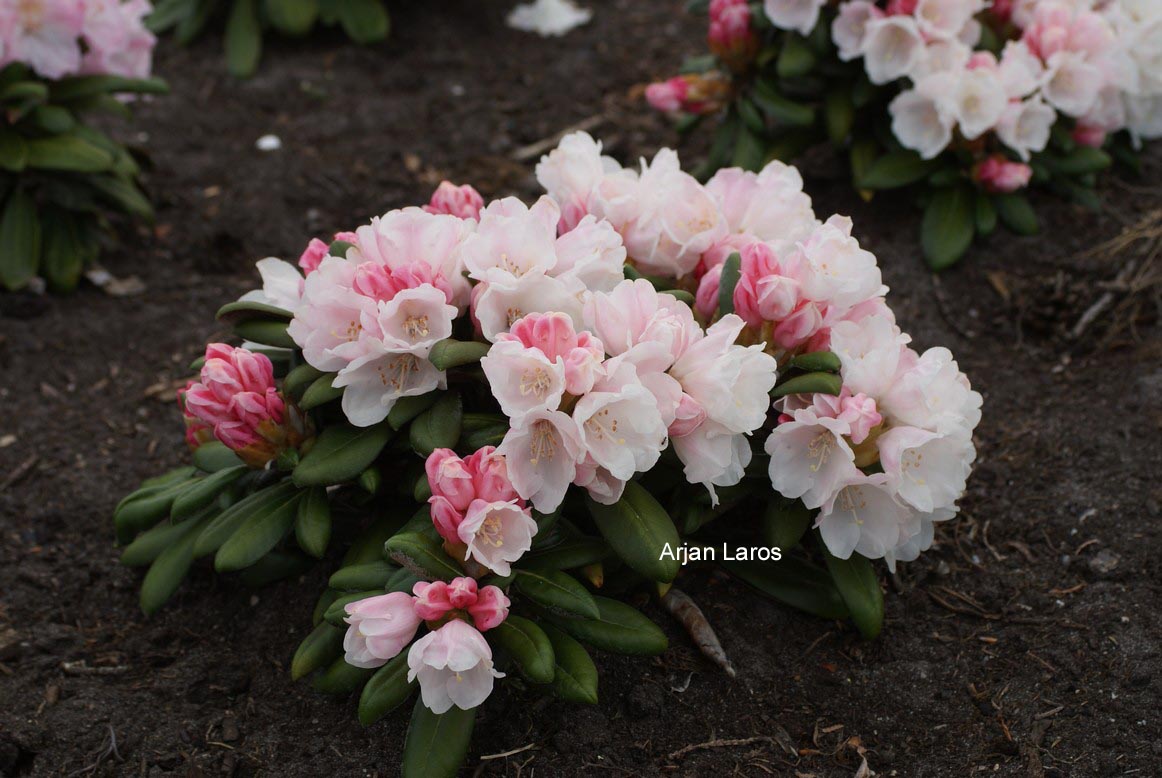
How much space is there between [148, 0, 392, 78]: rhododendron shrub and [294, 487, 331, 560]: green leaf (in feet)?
10.4

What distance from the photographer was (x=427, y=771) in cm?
208

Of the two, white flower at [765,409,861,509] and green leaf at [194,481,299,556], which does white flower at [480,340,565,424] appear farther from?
green leaf at [194,481,299,556]

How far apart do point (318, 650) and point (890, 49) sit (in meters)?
2.48

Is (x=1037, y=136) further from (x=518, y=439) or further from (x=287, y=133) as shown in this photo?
(x=287, y=133)

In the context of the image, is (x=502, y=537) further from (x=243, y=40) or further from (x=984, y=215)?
(x=243, y=40)

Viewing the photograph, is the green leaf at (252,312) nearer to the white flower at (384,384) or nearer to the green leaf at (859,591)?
the white flower at (384,384)

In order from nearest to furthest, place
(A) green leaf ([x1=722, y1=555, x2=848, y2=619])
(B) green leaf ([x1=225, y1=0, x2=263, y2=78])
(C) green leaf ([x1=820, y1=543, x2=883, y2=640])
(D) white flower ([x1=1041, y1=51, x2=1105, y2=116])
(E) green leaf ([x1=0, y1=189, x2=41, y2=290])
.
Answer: (C) green leaf ([x1=820, y1=543, x2=883, y2=640])
(A) green leaf ([x1=722, y1=555, x2=848, y2=619])
(D) white flower ([x1=1041, y1=51, x2=1105, y2=116])
(E) green leaf ([x1=0, y1=189, x2=41, y2=290])
(B) green leaf ([x1=225, y1=0, x2=263, y2=78])

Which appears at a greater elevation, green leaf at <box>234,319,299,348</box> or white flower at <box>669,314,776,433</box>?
white flower at <box>669,314,776,433</box>

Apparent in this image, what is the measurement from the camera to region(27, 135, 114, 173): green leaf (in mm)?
3668

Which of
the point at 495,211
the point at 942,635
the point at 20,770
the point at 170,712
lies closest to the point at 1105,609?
the point at 942,635

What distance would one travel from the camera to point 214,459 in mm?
2500

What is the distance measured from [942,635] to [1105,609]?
36 centimetres

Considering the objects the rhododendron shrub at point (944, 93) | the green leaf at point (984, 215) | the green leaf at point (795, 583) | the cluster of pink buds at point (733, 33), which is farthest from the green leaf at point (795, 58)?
the green leaf at point (795, 583)

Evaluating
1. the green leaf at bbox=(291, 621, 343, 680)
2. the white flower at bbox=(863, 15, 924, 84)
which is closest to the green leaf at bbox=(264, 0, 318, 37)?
the white flower at bbox=(863, 15, 924, 84)
